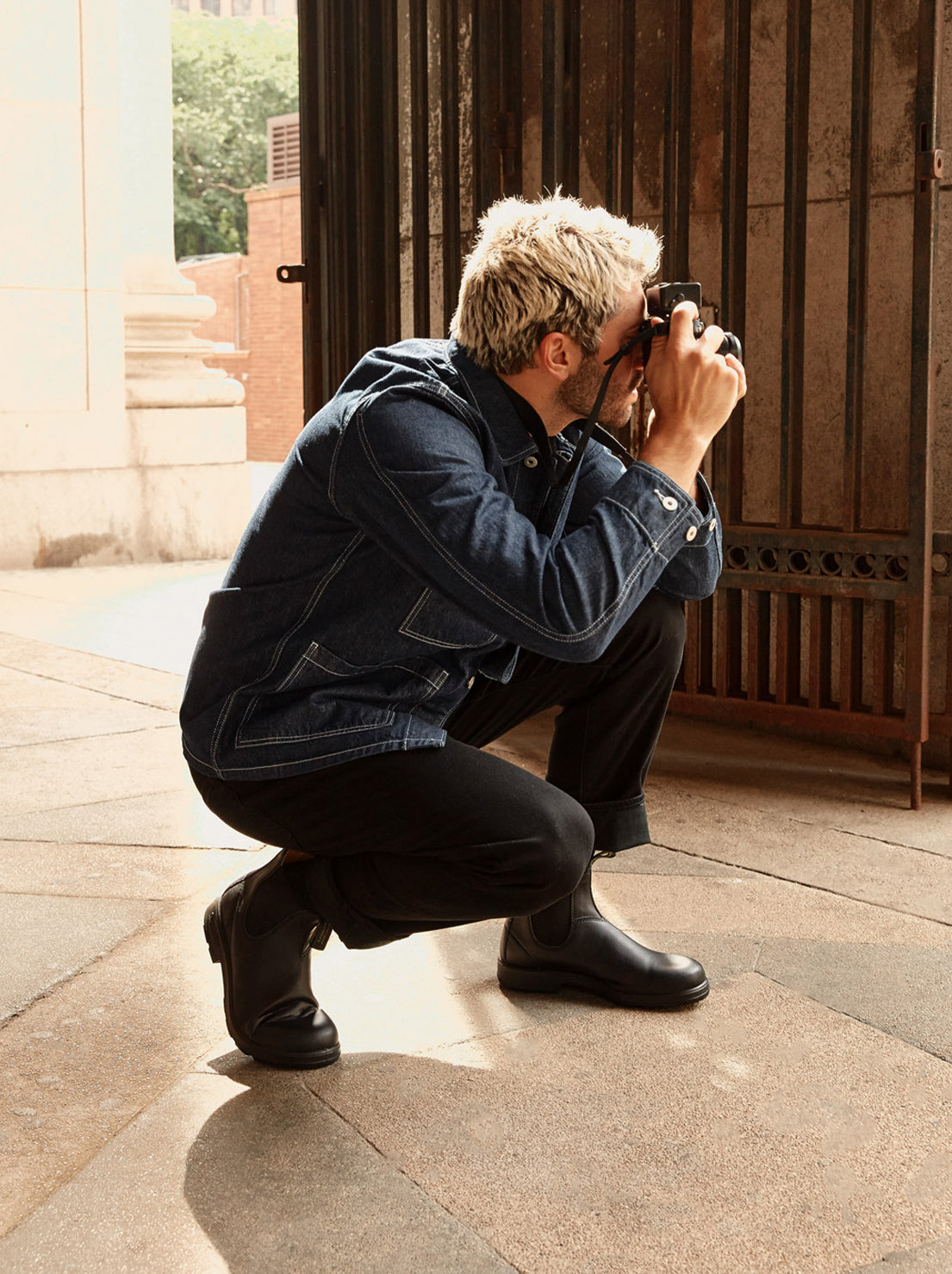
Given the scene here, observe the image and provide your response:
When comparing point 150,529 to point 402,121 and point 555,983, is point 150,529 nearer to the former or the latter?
point 402,121

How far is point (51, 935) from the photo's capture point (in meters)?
3.01

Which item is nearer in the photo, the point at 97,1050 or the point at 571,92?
the point at 97,1050

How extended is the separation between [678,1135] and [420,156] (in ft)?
12.1

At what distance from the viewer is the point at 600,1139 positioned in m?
2.18

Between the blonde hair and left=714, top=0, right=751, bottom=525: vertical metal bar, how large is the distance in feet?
6.34

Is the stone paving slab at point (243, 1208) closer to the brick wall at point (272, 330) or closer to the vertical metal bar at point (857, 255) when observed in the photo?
the vertical metal bar at point (857, 255)

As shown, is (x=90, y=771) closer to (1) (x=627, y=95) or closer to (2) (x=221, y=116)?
(1) (x=627, y=95)

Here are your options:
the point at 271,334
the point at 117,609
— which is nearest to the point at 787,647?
the point at 117,609

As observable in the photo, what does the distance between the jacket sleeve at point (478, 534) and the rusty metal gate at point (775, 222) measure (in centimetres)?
192

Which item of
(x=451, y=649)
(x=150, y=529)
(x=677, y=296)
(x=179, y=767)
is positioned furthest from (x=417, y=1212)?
(x=150, y=529)

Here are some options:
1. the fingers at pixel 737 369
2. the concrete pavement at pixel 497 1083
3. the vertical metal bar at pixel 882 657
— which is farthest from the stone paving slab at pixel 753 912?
the fingers at pixel 737 369

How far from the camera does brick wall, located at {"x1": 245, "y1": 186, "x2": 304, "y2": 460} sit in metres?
28.2

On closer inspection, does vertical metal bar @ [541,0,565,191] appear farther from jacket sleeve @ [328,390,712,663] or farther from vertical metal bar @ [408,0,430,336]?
jacket sleeve @ [328,390,712,663]

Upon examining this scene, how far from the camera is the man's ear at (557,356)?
2.33 meters
